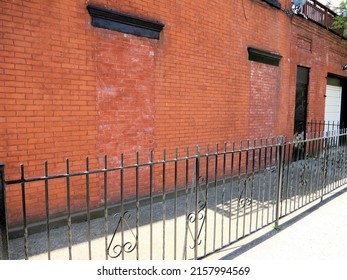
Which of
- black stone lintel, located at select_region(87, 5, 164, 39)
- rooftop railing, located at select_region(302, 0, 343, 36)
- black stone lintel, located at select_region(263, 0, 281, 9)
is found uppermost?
rooftop railing, located at select_region(302, 0, 343, 36)

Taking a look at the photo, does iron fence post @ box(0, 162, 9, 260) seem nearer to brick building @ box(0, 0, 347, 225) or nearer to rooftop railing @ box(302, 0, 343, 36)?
brick building @ box(0, 0, 347, 225)

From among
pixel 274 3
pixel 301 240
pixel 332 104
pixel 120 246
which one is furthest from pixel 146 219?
pixel 332 104

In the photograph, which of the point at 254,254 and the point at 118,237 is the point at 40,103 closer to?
the point at 118,237

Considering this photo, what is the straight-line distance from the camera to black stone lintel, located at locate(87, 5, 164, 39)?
14.8 ft

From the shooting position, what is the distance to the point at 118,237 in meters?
4.10

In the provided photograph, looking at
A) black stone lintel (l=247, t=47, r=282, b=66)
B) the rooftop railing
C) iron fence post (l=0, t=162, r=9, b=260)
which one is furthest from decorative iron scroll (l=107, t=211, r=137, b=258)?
the rooftop railing

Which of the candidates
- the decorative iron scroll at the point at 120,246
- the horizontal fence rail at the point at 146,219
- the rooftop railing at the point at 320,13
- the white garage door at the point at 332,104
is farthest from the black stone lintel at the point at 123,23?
the white garage door at the point at 332,104

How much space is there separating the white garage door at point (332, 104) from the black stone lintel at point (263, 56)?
5.77 meters

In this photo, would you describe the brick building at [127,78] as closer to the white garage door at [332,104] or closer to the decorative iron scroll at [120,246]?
the decorative iron scroll at [120,246]

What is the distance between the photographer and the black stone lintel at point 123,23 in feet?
14.8

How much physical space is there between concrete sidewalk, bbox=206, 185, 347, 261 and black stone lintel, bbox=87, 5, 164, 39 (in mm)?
3830

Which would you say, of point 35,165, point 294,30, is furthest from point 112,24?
point 294,30

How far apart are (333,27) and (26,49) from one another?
12.2 m

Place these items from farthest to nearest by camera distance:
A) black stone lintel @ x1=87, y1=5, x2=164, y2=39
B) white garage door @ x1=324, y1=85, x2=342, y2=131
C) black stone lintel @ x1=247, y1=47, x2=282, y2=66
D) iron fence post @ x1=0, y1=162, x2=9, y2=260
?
1. white garage door @ x1=324, y1=85, x2=342, y2=131
2. black stone lintel @ x1=247, y1=47, x2=282, y2=66
3. black stone lintel @ x1=87, y1=5, x2=164, y2=39
4. iron fence post @ x1=0, y1=162, x2=9, y2=260
